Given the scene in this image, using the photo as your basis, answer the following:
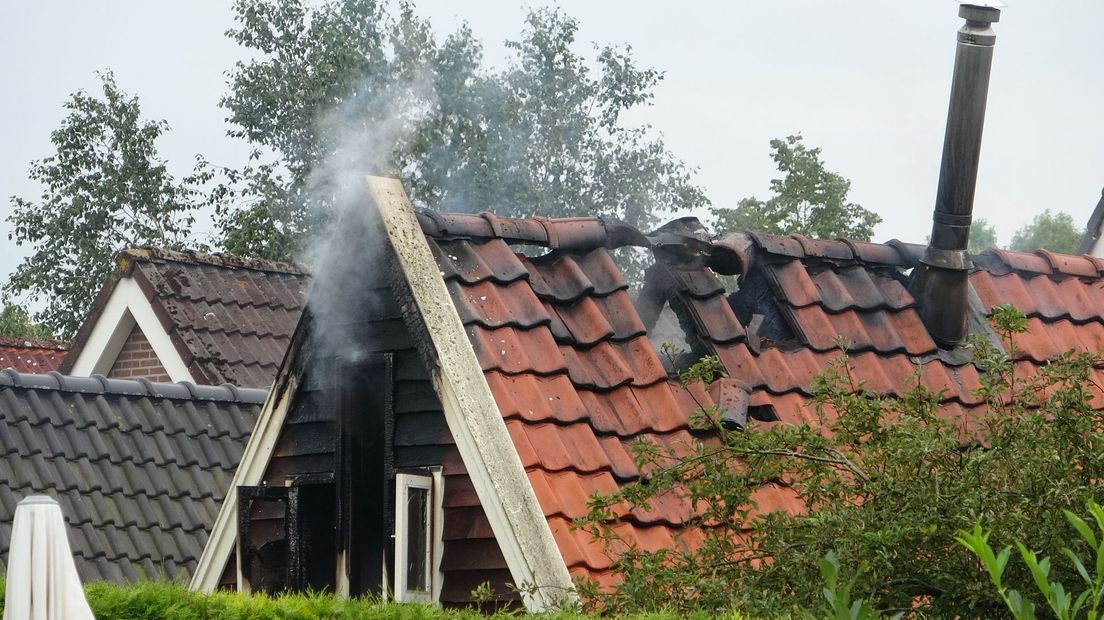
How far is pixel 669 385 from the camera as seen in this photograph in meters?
6.96

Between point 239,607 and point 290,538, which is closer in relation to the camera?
point 239,607

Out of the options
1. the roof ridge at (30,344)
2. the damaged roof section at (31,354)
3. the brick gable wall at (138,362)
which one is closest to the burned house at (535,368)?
the brick gable wall at (138,362)

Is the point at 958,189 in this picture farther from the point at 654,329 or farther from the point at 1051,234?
the point at 1051,234

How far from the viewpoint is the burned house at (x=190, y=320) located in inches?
592

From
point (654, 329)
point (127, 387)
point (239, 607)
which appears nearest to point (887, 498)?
point (239, 607)

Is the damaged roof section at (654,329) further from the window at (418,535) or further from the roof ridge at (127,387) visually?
the roof ridge at (127,387)

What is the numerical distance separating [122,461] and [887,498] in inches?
306

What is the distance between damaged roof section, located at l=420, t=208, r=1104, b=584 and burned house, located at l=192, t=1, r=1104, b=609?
13mm

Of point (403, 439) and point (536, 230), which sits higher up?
point (536, 230)

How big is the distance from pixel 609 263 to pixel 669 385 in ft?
2.29

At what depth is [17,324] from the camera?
38812 mm

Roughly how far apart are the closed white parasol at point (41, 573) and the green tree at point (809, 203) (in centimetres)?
2798

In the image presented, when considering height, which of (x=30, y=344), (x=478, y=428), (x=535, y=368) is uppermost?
(x=30, y=344)

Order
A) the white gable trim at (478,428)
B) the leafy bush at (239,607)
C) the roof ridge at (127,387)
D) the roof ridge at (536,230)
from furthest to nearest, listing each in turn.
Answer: the roof ridge at (127,387), the roof ridge at (536,230), the white gable trim at (478,428), the leafy bush at (239,607)
